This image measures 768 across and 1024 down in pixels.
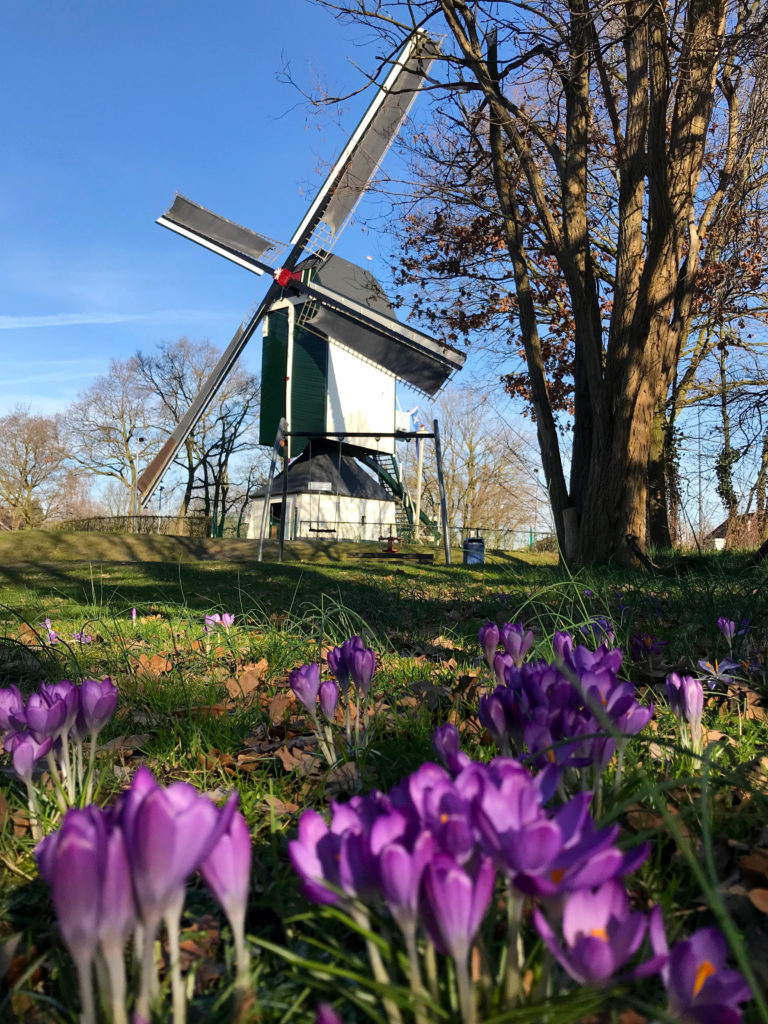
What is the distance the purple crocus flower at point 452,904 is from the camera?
66 centimetres

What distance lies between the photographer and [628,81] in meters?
7.71

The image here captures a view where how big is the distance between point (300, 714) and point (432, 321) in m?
12.9

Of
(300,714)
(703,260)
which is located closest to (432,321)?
(703,260)

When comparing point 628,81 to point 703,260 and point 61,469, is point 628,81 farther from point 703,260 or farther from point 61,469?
point 61,469

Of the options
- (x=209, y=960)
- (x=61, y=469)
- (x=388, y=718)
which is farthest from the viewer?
(x=61, y=469)

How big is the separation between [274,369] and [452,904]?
28.8 meters

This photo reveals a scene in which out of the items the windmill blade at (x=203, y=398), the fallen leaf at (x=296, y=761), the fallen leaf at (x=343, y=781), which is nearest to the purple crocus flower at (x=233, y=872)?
the fallen leaf at (x=343, y=781)

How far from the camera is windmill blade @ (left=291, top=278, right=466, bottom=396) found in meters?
26.3

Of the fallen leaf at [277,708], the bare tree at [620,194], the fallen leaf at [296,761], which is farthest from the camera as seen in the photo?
the bare tree at [620,194]

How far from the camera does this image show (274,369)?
28.4 m

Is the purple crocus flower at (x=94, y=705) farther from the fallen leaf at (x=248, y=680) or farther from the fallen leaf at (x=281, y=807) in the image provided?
the fallen leaf at (x=248, y=680)

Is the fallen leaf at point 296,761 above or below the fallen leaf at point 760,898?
below

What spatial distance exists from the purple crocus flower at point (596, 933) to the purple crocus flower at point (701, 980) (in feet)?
0.12

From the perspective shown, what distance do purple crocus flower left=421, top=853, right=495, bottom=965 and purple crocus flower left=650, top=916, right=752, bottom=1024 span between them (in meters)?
0.17
